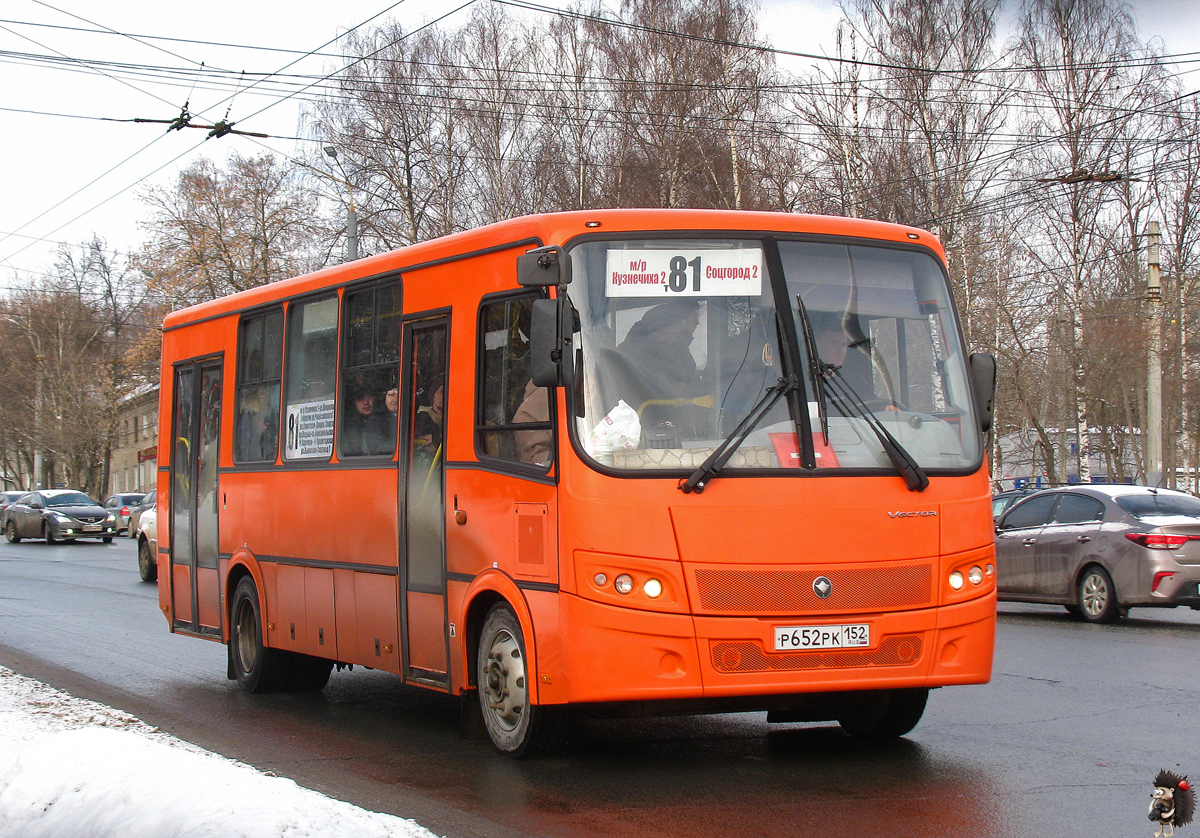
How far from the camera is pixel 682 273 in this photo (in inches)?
281

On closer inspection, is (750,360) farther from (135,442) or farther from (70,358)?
(135,442)

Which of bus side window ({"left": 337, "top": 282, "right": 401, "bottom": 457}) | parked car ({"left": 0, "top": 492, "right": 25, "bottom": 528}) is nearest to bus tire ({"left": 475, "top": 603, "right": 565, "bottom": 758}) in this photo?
bus side window ({"left": 337, "top": 282, "right": 401, "bottom": 457})

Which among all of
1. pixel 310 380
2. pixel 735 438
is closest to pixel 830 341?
pixel 735 438

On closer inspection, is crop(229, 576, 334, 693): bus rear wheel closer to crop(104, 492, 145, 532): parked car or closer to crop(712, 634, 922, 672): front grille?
crop(712, 634, 922, 672): front grille

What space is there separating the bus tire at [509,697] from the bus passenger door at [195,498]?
452cm

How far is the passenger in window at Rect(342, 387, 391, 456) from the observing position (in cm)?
883

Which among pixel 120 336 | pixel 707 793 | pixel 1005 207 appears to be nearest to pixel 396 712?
pixel 707 793

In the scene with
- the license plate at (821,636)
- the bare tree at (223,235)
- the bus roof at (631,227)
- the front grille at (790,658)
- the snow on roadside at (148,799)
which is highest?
the bare tree at (223,235)

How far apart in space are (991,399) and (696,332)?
68.7 inches

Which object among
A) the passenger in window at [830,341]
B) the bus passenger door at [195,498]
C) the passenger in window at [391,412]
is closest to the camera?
the passenger in window at [830,341]

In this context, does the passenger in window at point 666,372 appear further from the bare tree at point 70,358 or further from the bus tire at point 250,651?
the bare tree at point 70,358

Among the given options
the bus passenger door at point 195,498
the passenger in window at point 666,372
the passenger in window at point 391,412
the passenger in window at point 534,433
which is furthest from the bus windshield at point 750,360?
the bus passenger door at point 195,498

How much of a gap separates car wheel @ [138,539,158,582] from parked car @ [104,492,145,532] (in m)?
22.3

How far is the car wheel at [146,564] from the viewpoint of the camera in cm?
2405
